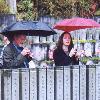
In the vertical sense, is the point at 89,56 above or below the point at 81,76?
below

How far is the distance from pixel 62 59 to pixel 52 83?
207 centimetres

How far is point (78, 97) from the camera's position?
6973 millimetres

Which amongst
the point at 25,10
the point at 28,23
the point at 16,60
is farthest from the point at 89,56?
the point at 25,10

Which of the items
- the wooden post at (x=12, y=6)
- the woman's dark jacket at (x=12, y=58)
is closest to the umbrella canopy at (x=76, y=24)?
the woman's dark jacket at (x=12, y=58)

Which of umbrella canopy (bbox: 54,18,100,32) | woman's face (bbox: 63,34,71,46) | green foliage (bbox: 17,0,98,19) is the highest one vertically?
woman's face (bbox: 63,34,71,46)

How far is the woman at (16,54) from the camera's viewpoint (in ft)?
25.3

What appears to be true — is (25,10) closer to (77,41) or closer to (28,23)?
(77,41)

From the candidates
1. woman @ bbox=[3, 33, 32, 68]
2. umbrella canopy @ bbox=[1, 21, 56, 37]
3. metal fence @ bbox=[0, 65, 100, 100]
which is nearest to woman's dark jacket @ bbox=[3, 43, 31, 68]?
woman @ bbox=[3, 33, 32, 68]

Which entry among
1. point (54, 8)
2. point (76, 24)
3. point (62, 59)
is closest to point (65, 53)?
point (62, 59)

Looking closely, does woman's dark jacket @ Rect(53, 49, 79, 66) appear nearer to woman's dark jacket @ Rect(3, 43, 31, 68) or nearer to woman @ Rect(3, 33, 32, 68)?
woman @ Rect(3, 33, 32, 68)

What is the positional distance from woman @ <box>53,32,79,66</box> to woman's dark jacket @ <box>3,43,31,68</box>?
3.05 feet

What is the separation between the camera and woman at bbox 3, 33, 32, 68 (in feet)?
25.3

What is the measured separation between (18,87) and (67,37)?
2582mm

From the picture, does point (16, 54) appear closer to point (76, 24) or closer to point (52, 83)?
point (52, 83)
